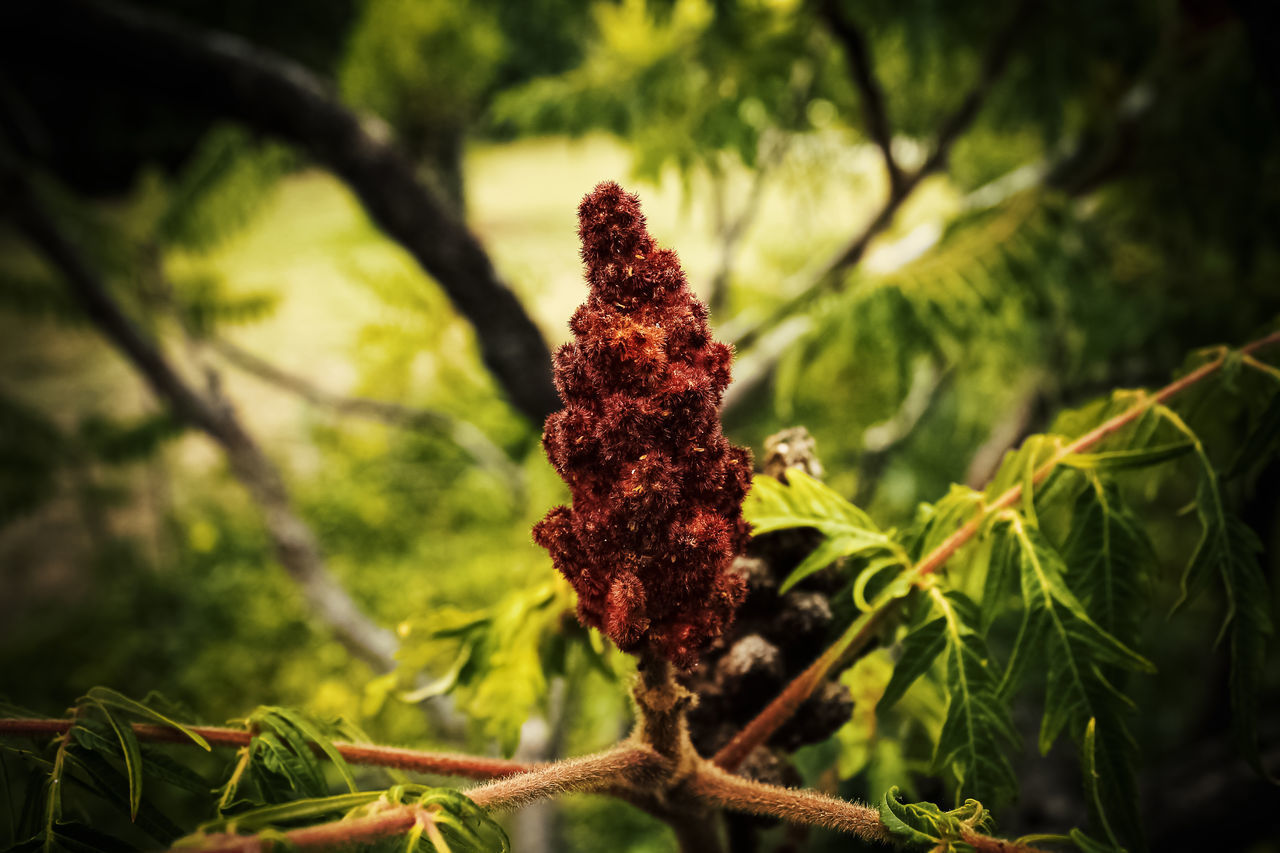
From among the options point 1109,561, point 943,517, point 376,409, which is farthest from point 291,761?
point 376,409

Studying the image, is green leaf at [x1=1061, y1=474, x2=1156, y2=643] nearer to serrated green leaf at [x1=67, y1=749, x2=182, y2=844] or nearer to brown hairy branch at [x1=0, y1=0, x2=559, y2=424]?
serrated green leaf at [x1=67, y1=749, x2=182, y2=844]

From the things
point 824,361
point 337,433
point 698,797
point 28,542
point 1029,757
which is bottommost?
point 698,797

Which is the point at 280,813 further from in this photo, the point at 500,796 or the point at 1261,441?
the point at 1261,441

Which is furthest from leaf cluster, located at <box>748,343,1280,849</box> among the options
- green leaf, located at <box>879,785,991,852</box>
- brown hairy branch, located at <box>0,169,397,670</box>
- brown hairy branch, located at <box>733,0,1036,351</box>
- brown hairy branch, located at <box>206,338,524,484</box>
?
brown hairy branch, located at <box>206,338,524,484</box>

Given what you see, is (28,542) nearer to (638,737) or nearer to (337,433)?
(337,433)

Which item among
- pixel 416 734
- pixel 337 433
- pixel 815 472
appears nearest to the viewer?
pixel 815 472

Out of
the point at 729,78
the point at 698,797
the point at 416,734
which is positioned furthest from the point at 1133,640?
the point at 416,734
